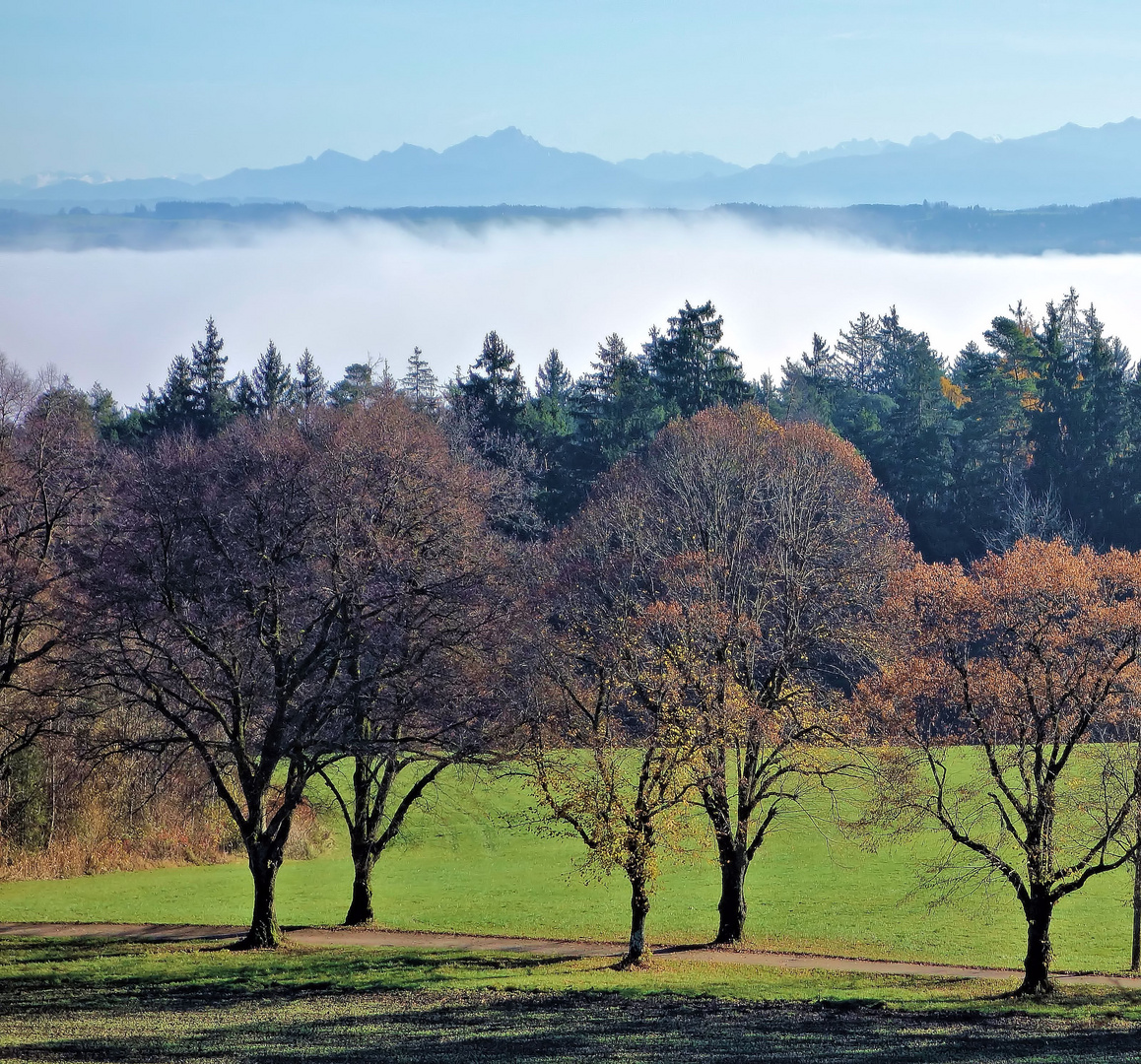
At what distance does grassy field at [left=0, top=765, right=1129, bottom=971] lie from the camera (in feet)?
127

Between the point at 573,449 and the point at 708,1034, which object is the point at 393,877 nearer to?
the point at 708,1034

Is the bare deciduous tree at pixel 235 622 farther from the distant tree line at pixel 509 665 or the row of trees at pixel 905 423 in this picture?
the row of trees at pixel 905 423

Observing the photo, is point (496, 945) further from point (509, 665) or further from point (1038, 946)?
point (1038, 946)

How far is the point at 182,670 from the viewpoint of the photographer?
1289 inches

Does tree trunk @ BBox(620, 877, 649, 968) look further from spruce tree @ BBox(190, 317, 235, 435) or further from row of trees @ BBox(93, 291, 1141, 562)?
spruce tree @ BBox(190, 317, 235, 435)

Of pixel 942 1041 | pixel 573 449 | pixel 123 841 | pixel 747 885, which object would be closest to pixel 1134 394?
pixel 573 449

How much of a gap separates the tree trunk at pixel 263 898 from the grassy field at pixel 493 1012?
1.01m

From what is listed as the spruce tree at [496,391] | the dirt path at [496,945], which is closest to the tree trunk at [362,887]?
the dirt path at [496,945]

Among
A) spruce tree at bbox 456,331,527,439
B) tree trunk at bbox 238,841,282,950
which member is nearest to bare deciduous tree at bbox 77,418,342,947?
tree trunk at bbox 238,841,282,950

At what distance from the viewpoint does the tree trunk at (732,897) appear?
36625 mm

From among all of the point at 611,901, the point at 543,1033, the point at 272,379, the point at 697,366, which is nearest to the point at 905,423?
the point at 697,366

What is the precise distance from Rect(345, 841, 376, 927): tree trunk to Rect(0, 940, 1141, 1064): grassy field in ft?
14.7

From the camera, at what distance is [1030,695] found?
2855 centimetres

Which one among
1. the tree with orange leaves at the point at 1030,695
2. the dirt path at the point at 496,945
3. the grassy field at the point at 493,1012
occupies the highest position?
the tree with orange leaves at the point at 1030,695
